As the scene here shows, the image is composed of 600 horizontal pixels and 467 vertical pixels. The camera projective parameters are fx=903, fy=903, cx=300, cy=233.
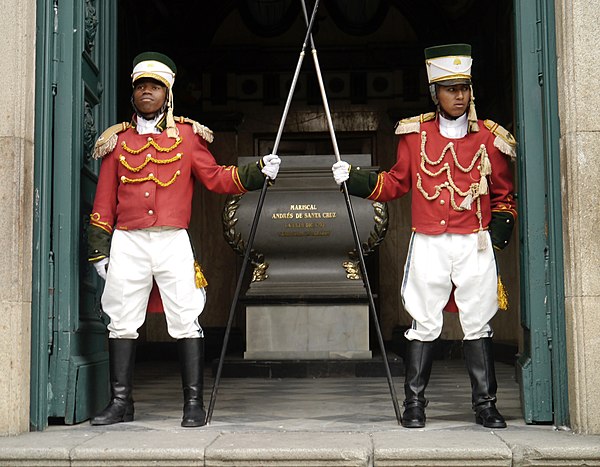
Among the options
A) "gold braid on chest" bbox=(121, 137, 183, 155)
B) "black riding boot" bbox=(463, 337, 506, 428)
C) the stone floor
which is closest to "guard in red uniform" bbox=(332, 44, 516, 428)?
"black riding boot" bbox=(463, 337, 506, 428)

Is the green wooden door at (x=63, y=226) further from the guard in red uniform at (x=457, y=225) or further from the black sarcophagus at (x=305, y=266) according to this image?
the black sarcophagus at (x=305, y=266)

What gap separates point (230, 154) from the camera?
9.68m

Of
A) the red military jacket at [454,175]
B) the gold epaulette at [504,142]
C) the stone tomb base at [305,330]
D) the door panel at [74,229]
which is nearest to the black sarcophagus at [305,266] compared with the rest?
the stone tomb base at [305,330]

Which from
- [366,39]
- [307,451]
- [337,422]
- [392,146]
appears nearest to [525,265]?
[337,422]

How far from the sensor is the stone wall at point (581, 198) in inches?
169

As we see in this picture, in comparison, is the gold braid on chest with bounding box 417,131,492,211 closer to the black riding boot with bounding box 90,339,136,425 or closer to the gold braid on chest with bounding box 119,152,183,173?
the gold braid on chest with bounding box 119,152,183,173

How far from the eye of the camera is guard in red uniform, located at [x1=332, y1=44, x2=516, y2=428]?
4680 millimetres

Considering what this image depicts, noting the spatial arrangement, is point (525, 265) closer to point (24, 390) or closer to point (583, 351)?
point (583, 351)

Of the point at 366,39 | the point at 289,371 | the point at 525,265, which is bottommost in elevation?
the point at 289,371

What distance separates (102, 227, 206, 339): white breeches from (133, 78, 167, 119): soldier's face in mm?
659

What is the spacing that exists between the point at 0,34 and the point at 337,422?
263cm

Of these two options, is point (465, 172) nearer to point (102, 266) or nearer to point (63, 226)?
point (102, 266)

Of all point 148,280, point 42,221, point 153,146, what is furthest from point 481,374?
point 42,221

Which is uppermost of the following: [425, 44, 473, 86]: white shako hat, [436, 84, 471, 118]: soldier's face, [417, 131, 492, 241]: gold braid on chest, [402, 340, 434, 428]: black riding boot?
[425, 44, 473, 86]: white shako hat
